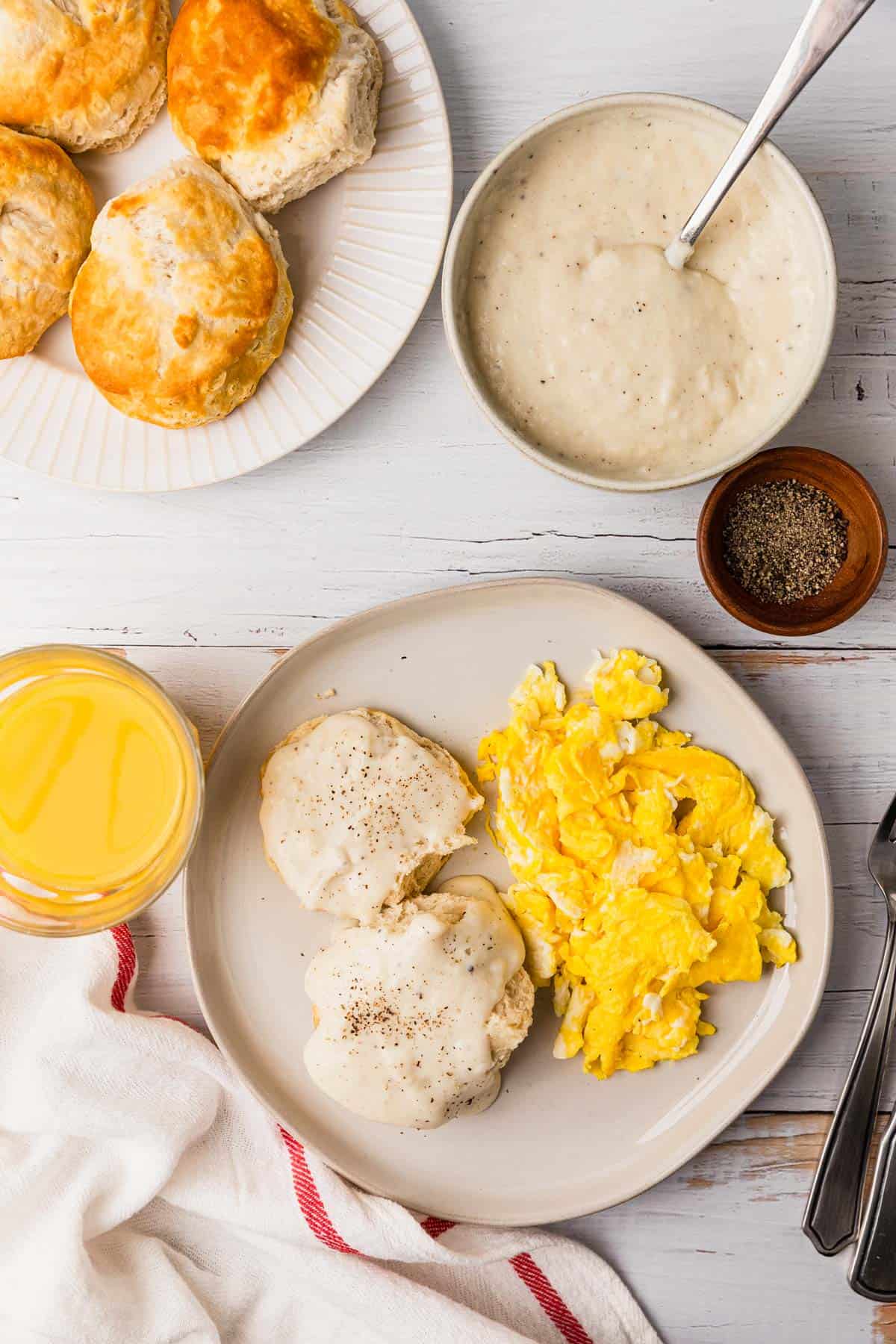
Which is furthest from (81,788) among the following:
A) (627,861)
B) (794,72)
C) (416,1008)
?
(794,72)

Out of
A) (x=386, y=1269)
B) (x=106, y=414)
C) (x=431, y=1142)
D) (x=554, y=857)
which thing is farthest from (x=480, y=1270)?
(x=106, y=414)

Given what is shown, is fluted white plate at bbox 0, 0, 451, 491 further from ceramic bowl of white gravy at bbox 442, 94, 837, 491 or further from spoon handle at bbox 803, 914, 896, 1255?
spoon handle at bbox 803, 914, 896, 1255

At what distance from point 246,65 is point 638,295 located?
0.64 meters

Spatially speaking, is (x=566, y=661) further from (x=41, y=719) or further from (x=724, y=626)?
(x=41, y=719)

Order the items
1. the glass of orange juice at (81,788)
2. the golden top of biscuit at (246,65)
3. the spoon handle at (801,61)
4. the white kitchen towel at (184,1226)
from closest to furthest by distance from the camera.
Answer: the spoon handle at (801,61), the golden top of biscuit at (246,65), the glass of orange juice at (81,788), the white kitchen towel at (184,1226)

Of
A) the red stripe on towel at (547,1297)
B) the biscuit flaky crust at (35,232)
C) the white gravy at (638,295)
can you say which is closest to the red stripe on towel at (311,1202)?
the red stripe on towel at (547,1297)

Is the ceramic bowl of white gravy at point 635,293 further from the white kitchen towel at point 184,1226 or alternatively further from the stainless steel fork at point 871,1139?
the white kitchen towel at point 184,1226

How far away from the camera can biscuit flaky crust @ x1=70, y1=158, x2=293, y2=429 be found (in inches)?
63.8

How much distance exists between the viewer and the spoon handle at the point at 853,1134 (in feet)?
6.18

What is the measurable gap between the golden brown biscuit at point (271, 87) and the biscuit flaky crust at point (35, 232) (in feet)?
0.63

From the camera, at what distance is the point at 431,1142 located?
73.1 inches

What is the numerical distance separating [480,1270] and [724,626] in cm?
120

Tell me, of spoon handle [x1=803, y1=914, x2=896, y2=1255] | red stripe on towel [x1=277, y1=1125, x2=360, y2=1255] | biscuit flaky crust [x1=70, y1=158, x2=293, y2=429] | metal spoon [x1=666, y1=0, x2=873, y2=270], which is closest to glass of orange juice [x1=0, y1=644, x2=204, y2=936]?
biscuit flaky crust [x1=70, y1=158, x2=293, y2=429]

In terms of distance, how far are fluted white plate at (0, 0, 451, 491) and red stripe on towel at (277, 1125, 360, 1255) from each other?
113 centimetres
